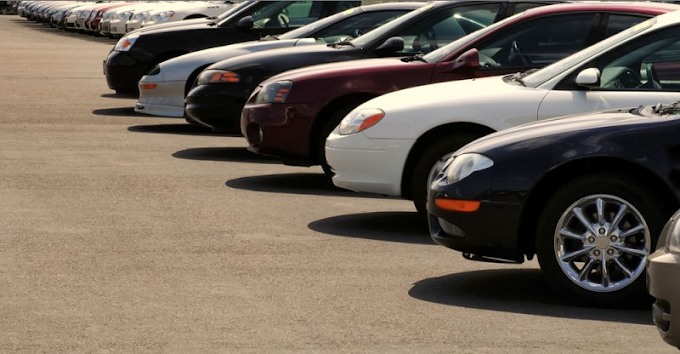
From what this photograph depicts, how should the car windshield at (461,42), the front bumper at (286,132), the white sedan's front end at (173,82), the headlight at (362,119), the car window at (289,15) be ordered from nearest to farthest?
the headlight at (362,119), the car windshield at (461,42), the front bumper at (286,132), the white sedan's front end at (173,82), the car window at (289,15)

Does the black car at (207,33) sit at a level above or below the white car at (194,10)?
above

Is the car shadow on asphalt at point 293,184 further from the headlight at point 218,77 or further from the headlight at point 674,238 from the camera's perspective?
the headlight at point 674,238

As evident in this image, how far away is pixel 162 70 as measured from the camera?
670 inches

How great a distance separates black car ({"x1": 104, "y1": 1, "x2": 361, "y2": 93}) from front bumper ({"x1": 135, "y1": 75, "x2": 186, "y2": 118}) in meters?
1.97

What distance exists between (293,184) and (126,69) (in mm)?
7638

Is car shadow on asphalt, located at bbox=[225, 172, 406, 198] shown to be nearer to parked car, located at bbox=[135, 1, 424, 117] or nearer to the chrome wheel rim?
parked car, located at bbox=[135, 1, 424, 117]

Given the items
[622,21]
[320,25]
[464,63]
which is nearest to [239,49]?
[320,25]

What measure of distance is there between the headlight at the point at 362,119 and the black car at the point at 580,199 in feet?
7.54

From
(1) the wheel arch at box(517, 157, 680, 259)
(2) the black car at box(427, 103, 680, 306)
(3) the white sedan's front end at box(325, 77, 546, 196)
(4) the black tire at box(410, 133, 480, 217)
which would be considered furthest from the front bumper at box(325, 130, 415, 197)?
(1) the wheel arch at box(517, 157, 680, 259)

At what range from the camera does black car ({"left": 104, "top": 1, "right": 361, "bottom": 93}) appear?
62.1 feet

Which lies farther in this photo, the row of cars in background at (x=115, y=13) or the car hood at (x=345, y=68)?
the row of cars in background at (x=115, y=13)

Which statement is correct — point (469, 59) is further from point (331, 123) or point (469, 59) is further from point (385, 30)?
point (385, 30)

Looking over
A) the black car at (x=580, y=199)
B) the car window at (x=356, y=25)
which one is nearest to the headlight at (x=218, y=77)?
the car window at (x=356, y=25)

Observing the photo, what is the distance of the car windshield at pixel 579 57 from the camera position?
8820 millimetres
